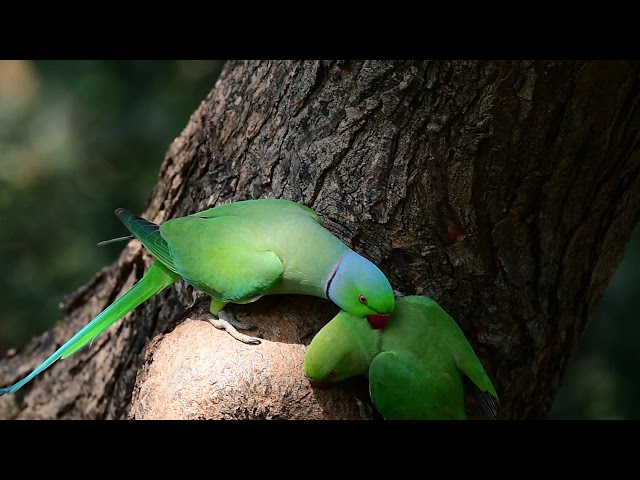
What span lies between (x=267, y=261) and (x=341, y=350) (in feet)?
1.24

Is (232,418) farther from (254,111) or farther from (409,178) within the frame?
(254,111)

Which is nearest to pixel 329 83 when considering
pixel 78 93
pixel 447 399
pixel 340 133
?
pixel 340 133

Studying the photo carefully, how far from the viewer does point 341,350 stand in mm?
2043

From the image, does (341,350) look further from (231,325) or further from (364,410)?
(231,325)

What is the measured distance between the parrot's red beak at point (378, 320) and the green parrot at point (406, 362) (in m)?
0.02

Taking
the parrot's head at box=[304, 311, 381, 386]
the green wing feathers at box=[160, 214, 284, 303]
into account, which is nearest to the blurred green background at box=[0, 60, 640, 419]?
the green wing feathers at box=[160, 214, 284, 303]

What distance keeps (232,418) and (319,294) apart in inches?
19.4

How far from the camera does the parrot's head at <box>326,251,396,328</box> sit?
2061mm

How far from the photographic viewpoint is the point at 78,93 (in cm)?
402

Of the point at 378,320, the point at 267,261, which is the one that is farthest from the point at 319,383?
the point at 267,261

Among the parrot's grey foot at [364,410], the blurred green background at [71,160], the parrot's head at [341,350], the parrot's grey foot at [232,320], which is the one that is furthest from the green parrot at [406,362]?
the blurred green background at [71,160]

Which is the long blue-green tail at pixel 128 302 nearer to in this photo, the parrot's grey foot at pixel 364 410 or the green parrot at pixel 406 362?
the green parrot at pixel 406 362

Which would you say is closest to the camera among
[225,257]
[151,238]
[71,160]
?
[225,257]

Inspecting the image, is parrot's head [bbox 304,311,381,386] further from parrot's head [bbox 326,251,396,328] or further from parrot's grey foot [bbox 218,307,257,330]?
parrot's grey foot [bbox 218,307,257,330]
